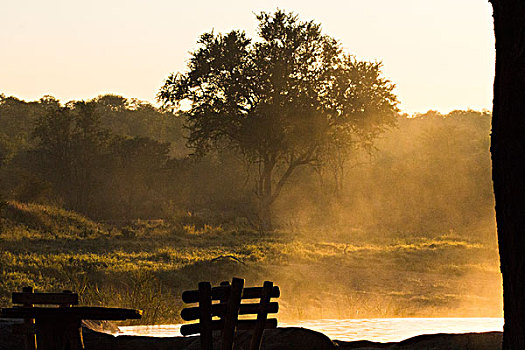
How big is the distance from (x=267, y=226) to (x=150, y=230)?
5.56m

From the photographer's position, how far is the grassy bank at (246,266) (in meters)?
15.3

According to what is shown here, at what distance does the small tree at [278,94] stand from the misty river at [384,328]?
72.2 ft

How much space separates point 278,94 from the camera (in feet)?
103

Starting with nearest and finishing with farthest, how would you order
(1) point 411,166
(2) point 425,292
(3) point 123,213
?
1. (2) point 425,292
2. (3) point 123,213
3. (1) point 411,166

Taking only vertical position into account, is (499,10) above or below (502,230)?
above

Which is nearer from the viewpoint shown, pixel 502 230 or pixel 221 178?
pixel 502 230

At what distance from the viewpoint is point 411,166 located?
42312mm

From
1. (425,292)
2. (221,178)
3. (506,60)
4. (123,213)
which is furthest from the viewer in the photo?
(221,178)

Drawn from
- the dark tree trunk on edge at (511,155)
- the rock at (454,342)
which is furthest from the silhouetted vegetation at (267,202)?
the dark tree trunk on edge at (511,155)

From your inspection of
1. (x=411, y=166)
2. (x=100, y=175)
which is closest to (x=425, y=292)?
(x=100, y=175)

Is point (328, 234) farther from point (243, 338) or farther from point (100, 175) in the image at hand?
point (243, 338)

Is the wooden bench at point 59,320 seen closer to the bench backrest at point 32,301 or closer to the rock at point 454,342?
the bench backrest at point 32,301

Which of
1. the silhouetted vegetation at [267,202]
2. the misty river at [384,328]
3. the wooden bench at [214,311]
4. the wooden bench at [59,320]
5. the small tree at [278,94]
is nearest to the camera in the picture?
the wooden bench at [59,320]

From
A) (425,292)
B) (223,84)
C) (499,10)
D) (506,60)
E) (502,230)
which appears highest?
(223,84)
